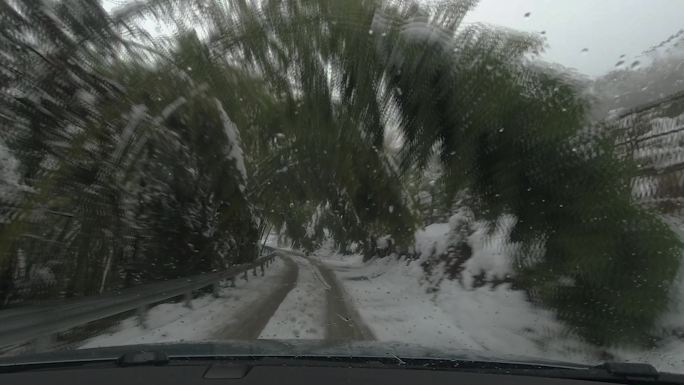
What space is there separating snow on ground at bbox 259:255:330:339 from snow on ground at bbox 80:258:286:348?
60 cm

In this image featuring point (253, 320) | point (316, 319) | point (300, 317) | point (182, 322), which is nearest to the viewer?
point (182, 322)

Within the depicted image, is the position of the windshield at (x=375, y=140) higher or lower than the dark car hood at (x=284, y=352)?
higher

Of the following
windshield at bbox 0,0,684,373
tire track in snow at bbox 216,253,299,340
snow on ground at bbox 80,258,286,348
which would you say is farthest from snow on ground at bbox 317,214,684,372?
snow on ground at bbox 80,258,286,348

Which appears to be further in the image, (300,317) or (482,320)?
(300,317)

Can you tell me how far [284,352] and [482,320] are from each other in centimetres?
412

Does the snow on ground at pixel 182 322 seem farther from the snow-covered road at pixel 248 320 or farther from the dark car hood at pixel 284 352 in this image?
the dark car hood at pixel 284 352

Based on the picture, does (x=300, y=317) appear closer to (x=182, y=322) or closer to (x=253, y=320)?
(x=253, y=320)

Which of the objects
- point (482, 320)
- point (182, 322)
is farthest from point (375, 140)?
point (182, 322)

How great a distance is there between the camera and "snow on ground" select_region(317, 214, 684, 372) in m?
4.69

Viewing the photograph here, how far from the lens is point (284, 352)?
2846 millimetres

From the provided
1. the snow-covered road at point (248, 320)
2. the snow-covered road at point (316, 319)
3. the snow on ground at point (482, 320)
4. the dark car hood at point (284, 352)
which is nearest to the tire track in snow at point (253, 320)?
the snow-covered road at point (248, 320)

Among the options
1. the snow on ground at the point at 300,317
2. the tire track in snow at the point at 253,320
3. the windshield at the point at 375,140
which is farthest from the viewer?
the snow on ground at the point at 300,317

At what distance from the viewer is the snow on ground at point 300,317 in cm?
646

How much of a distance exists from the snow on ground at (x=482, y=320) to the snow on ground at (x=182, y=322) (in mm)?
1883
